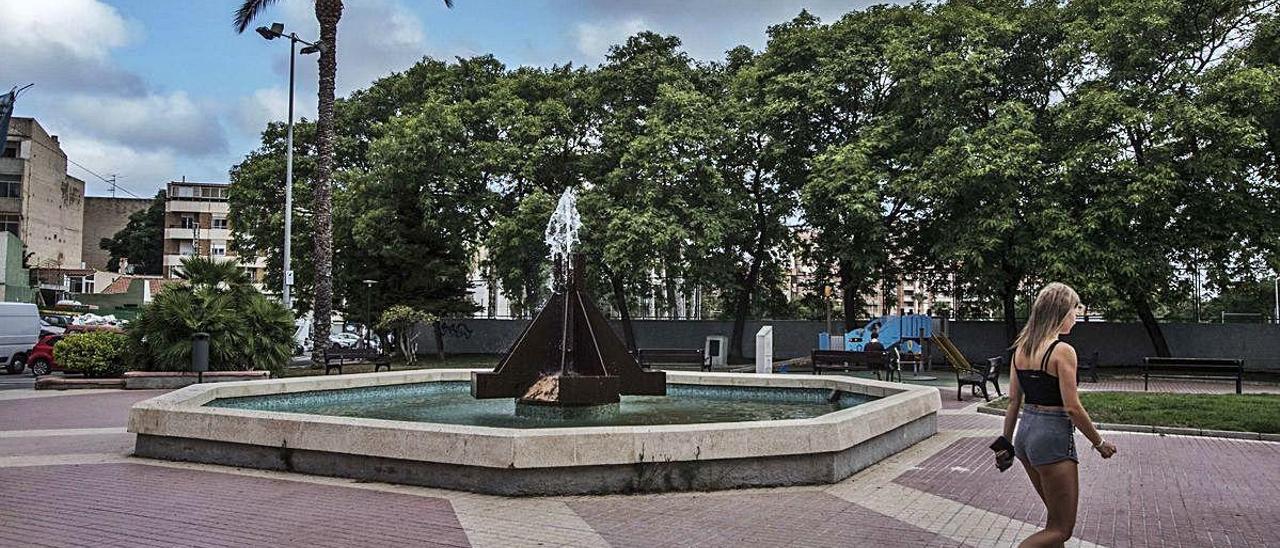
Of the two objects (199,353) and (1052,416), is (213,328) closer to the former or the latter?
(199,353)

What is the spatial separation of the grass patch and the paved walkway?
272 cm

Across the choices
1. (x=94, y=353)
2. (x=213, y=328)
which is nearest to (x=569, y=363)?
(x=213, y=328)

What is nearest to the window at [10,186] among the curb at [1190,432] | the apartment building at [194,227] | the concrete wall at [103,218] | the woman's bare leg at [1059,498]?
the apartment building at [194,227]

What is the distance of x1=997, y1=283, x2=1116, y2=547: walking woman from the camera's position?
A: 15.3 ft

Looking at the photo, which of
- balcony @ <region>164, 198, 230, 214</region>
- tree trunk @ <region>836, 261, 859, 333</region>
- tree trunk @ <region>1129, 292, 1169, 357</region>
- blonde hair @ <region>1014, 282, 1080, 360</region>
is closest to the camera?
blonde hair @ <region>1014, 282, 1080, 360</region>

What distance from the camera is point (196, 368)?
18.4 m

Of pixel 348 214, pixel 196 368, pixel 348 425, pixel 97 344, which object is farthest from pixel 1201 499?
pixel 348 214

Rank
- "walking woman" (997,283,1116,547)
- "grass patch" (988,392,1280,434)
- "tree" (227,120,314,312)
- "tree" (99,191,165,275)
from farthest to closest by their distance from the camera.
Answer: "tree" (99,191,165,275), "tree" (227,120,314,312), "grass patch" (988,392,1280,434), "walking woman" (997,283,1116,547)

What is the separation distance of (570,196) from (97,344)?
14.5 metres

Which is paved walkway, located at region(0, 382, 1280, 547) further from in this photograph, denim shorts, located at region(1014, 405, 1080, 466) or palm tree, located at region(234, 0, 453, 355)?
palm tree, located at region(234, 0, 453, 355)

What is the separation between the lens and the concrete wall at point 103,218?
87.4 meters

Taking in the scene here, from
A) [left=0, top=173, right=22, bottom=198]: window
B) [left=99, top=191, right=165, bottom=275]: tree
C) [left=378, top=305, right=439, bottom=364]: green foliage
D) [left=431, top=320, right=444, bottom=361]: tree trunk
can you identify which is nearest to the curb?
[left=378, top=305, right=439, bottom=364]: green foliage

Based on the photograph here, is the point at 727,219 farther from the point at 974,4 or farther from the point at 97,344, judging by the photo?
the point at 97,344

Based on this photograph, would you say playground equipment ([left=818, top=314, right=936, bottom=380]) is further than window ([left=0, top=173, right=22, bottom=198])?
No
